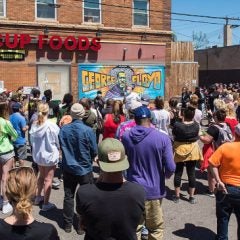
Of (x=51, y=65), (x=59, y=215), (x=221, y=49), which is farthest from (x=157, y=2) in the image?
(x=221, y=49)

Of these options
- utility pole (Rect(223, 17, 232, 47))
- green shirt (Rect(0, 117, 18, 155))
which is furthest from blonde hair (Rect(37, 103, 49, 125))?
utility pole (Rect(223, 17, 232, 47))

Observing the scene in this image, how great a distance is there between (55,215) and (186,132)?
8.50 feet

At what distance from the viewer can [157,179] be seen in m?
4.83

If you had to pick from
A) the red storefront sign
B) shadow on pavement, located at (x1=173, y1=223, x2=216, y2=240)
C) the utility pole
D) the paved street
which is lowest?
shadow on pavement, located at (x1=173, y1=223, x2=216, y2=240)

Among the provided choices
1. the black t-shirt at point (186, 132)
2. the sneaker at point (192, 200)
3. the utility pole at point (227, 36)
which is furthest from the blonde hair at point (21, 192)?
the utility pole at point (227, 36)

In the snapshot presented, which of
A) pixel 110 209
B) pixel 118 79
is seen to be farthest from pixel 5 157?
pixel 118 79

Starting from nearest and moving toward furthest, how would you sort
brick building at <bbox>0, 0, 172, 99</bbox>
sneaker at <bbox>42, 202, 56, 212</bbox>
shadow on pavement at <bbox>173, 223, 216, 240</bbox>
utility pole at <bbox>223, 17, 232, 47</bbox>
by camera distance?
shadow on pavement at <bbox>173, 223, 216, 240</bbox> < sneaker at <bbox>42, 202, 56, 212</bbox> < brick building at <bbox>0, 0, 172, 99</bbox> < utility pole at <bbox>223, 17, 232, 47</bbox>

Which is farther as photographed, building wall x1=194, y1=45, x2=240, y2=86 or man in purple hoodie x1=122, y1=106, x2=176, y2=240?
building wall x1=194, y1=45, x2=240, y2=86

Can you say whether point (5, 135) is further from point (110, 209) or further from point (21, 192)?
point (21, 192)

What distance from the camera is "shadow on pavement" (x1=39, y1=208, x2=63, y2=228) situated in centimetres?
659

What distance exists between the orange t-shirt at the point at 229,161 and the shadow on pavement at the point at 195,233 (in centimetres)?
150

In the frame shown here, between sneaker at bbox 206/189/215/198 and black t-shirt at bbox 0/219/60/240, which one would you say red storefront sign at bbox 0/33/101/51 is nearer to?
sneaker at bbox 206/189/215/198

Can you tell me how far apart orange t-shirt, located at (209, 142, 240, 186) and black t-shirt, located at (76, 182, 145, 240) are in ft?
6.21

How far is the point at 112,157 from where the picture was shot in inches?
129
